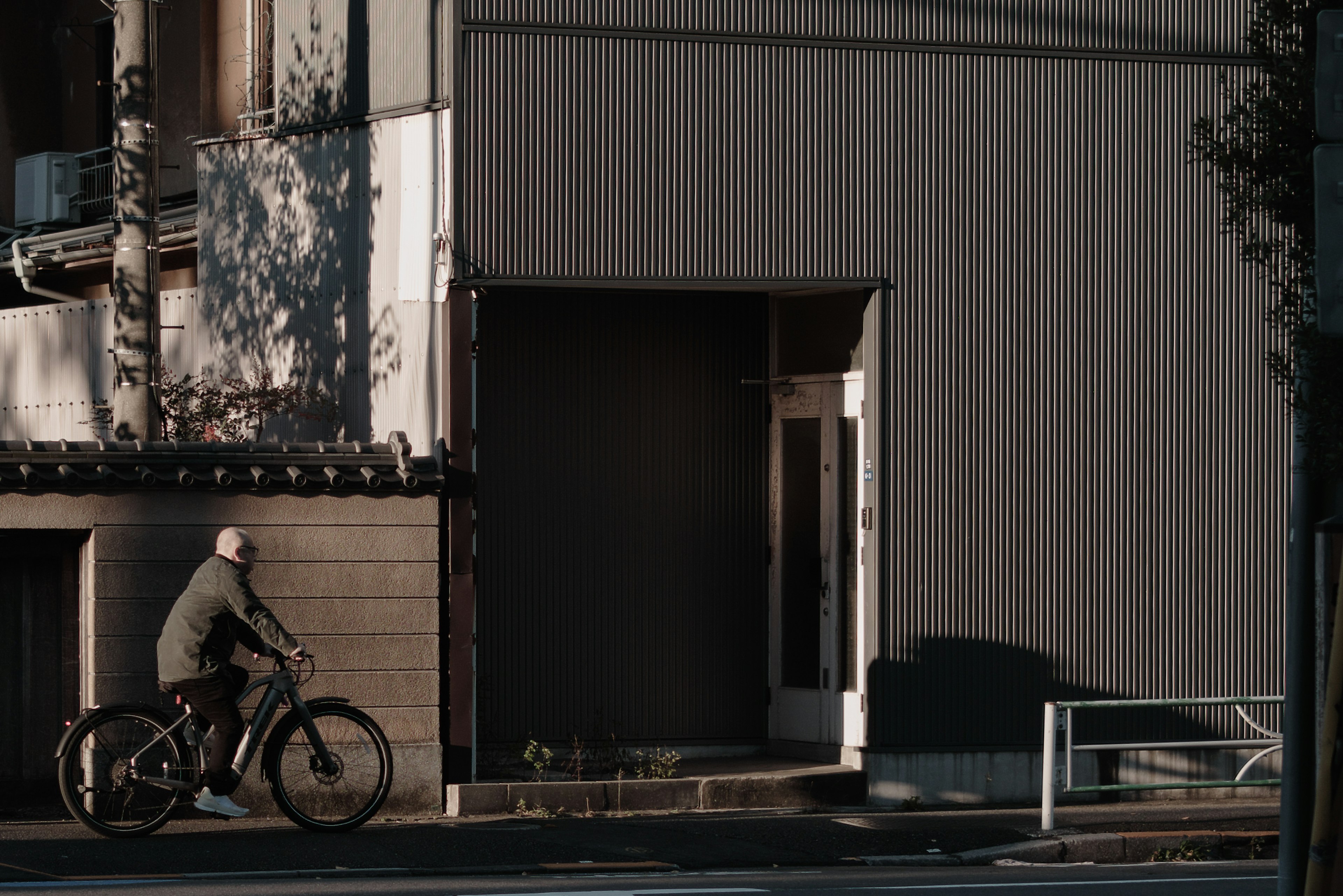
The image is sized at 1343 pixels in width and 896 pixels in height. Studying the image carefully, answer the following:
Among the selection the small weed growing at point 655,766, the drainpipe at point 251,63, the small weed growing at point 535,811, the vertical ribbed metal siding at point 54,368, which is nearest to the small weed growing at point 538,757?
the small weed growing at point 535,811

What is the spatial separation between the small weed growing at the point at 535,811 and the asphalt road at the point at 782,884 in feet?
6.97

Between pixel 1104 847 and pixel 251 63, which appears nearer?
pixel 1104 847

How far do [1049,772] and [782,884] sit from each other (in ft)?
9.38

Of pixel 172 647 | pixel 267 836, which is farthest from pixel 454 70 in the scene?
pixel 267 836

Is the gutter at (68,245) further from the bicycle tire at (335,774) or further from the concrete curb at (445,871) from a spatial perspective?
the concrete curb at (445,871)

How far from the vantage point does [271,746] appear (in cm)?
1023

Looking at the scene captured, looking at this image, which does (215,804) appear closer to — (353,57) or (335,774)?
(335,774)

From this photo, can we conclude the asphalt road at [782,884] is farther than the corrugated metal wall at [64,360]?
No

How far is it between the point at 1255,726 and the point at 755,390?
4748 mm

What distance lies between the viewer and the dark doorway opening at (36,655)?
35.6 feet

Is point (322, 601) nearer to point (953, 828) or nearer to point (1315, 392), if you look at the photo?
point (953, 828)

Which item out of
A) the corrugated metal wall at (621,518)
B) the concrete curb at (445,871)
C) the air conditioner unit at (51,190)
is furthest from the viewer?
the air conditioner unit at (51,190)

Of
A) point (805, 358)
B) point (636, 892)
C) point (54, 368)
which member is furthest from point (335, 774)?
point (54, 368)

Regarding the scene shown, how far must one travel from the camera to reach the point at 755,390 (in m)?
13.5
